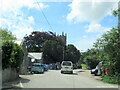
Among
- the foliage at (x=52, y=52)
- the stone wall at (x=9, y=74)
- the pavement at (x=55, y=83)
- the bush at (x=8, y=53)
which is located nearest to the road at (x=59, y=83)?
the pavement at (x=55, y=83)

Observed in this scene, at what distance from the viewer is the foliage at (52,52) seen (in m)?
65.4

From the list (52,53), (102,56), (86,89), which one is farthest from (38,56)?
(86,89)

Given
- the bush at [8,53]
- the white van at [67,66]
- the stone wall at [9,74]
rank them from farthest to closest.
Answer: the white van at [67,66] → the bush at [8,53] → the stone wall at [9,74]

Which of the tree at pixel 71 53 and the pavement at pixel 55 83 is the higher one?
the tree at pixel 71 53

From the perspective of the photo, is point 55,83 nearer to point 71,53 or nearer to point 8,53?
point 8,53

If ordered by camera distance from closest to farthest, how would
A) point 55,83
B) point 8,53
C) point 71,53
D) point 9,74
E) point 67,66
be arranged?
point 55,83
point 8,53
point 9,74
point 67,66
point 71,53

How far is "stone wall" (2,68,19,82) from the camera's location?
15163mm

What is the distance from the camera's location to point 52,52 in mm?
65062

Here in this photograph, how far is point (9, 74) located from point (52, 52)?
159 ft

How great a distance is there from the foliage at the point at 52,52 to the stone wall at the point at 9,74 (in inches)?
1824

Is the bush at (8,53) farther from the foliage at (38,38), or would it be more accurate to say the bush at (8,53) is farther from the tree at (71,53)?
the foliage at (38,38)

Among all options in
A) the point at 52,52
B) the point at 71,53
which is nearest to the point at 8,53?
the point at 52,52

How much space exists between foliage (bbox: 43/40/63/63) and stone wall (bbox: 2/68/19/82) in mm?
46317

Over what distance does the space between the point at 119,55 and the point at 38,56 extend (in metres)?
42.9
